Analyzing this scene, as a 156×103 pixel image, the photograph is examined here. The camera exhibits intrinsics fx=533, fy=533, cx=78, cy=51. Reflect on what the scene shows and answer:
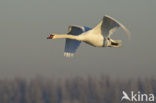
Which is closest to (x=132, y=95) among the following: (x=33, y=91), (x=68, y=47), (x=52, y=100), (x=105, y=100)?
(x=105, y=100)

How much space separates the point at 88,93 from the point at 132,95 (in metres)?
17.7

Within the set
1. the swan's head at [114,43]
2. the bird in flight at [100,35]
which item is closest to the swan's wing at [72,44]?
the bird in flight at [100,35]

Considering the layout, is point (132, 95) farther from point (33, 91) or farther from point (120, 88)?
point (33, 91)

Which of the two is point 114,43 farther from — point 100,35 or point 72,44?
point 72,44

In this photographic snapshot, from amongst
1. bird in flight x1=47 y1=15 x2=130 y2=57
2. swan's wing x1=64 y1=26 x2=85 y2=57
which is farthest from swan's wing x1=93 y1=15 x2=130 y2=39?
swan's wing x1=64 y1=26 x2=85 y2=57

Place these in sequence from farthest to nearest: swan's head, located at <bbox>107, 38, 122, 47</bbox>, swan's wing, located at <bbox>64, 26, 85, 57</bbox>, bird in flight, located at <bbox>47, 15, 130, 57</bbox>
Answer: swan's wing, located at <bbox>64, 26, 85, 57</bbox> < swan's head, located at <bbox>107, 38, 122, 47</bbox> < bird in flight, located at <bbox>47, 15, 130, 57</bbox>

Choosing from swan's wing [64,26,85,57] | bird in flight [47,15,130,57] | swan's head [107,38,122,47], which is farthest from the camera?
swan's wing [64,26,85,57]

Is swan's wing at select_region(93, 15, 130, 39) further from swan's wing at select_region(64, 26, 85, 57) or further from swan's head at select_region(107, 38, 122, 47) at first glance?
swan's wing at select_region(64, 26, 85, 57)

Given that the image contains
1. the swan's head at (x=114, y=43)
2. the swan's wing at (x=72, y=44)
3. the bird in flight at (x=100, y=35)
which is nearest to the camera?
the bird in flight at (x=100, y=35)

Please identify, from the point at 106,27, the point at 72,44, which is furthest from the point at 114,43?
the point at 72,44

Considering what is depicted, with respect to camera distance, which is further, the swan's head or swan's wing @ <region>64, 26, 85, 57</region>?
swan's wing @ <region>64, 26, 85, 57</region>

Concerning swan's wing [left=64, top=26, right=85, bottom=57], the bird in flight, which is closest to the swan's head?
the bird in flight

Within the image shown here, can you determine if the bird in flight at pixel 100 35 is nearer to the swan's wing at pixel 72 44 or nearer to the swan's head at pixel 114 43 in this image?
the swan's head at pixel 114 43

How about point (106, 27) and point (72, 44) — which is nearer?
point (106, 27)
